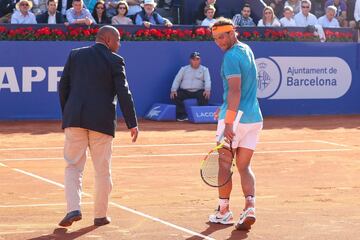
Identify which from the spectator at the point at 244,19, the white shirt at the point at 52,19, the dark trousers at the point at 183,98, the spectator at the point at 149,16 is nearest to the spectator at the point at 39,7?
the white shirt at the point at 52,19

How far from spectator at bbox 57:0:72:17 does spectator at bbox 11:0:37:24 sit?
1036mm

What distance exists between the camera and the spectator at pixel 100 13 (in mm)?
20234

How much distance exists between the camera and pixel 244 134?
8750mm

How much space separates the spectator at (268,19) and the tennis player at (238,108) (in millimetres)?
13411

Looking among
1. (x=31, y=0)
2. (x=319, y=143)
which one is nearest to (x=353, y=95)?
(x=319, y=143)

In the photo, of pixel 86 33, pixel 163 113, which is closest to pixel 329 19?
pixel 163 113

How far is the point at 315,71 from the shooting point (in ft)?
72.7

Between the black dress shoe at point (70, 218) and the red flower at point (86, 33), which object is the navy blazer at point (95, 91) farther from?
the red flower at point (86, 33)

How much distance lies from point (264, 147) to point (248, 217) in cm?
736

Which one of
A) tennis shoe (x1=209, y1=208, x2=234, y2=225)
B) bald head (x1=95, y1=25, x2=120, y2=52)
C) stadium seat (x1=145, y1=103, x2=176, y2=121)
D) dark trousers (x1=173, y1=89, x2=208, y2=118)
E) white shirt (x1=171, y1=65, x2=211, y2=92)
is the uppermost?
bald head (x1=95, y1=25, x2=120, y2=52)

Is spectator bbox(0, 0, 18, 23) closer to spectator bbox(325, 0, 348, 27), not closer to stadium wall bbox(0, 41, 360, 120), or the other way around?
stadium wall bbox(0, 41, 360, 120)

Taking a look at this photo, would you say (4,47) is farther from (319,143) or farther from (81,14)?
(319,143)

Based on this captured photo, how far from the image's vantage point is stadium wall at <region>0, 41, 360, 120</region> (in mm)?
19375

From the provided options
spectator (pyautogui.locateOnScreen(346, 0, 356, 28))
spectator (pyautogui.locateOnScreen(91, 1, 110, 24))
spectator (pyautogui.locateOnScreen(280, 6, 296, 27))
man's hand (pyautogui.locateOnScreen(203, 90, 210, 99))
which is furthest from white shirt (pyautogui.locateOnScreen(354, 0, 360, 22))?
spectator (pyautogui.locateOnScreen(91, 1, 110, 24))
